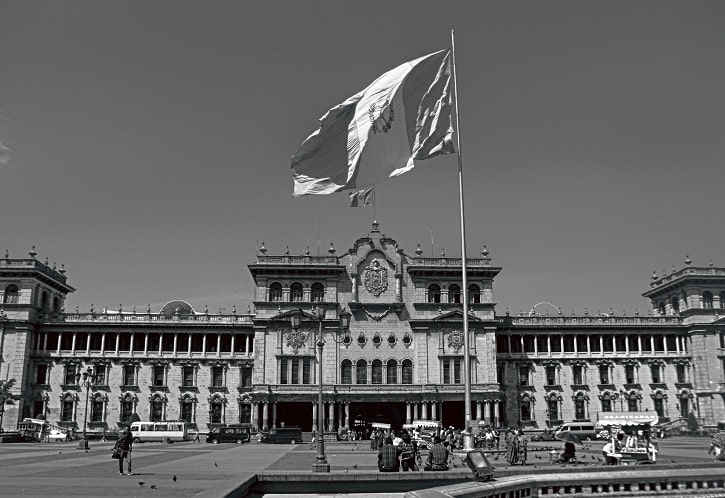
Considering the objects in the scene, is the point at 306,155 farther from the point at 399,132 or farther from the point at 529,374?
the point at 529,374

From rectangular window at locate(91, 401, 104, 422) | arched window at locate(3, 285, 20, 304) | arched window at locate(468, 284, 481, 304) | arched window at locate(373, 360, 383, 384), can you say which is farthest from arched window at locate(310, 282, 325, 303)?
arched window at locate(3, 285, 20, 304)

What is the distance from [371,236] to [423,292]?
27.8ft

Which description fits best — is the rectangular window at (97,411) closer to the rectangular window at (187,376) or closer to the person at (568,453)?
the rectangular window at (187,376)

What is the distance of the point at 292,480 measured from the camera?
59.6ft

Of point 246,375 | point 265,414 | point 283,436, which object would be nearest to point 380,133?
point 283,436

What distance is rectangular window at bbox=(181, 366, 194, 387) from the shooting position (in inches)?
3054

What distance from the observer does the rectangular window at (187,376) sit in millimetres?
77562

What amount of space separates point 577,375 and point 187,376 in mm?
44106

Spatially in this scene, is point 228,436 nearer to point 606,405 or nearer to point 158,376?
point 158,376

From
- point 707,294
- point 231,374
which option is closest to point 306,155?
point 231,374

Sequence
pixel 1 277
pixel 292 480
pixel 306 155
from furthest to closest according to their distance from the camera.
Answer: pixel 1 277, pixel 306 155, pixel 292 480

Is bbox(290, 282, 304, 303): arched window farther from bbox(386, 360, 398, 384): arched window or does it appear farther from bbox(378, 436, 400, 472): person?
bbox(378, 436, 400, 472): person

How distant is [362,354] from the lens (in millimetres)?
74188

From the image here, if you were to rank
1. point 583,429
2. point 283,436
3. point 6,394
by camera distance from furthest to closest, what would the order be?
point 6,394 < point 583,429 < point 283,436
